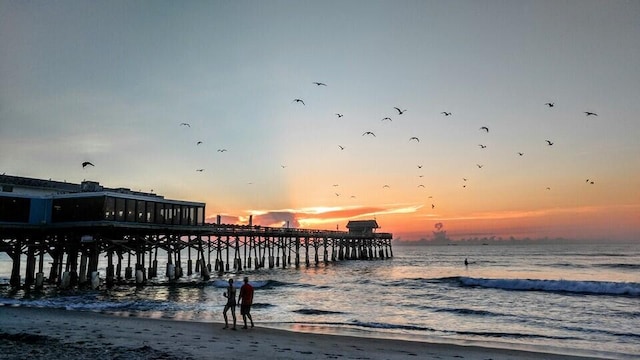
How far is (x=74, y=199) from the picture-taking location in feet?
118

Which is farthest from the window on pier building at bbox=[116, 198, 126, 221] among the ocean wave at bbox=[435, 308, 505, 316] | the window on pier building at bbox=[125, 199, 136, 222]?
the ocean wave at bbox=[435, 308, 505, 316]

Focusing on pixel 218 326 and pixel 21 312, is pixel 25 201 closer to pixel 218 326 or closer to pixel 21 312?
pixel 21 312

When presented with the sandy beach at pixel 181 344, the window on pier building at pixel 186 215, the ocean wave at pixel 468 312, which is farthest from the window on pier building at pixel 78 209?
the ocean wave at pixel 468 312

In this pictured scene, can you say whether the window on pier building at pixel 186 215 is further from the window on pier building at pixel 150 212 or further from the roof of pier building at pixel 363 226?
the roof of pier building at pixel 363 226

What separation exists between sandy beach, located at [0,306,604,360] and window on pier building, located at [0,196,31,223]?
59.3 feet

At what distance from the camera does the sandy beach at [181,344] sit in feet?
41.1

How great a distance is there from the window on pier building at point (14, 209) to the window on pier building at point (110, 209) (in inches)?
255

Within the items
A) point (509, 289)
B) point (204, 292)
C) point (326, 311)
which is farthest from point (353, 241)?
point (326, 311)

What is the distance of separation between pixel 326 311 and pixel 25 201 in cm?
2507

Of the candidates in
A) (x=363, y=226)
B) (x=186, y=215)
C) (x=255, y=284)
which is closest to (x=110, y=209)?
(x=186, y=215)

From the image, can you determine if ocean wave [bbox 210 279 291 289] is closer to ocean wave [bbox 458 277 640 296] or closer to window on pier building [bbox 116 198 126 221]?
window on pier building [bbox 116 198 126 221]

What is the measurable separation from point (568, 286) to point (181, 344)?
39.4m

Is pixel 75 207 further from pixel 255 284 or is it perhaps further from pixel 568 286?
pixel 568 286

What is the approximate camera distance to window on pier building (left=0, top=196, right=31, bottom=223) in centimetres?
3494
